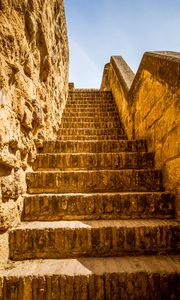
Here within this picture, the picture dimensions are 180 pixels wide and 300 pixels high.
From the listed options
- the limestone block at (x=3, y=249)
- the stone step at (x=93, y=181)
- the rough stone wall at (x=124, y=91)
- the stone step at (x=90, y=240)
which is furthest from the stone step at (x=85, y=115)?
the limestone block at (x=3, y=249)

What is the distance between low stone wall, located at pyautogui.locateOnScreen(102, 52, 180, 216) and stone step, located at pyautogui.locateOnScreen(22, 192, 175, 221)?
0.49 feet

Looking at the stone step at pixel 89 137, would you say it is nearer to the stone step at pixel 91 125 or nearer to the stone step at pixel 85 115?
the stone step at pixel 91 125

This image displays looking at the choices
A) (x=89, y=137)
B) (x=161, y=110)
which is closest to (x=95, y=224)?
(x=161, y=110)

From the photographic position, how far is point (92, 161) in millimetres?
2129

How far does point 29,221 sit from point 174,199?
3.99 feet

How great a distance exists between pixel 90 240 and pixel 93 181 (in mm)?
599

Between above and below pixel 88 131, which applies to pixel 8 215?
below

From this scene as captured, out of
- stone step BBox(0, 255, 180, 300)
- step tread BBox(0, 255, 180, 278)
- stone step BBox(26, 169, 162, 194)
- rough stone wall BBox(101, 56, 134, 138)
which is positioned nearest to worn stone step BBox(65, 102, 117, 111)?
A: rough stone wall BBox(101, 56, 134, 138)

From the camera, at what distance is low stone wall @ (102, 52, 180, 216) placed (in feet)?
5.51

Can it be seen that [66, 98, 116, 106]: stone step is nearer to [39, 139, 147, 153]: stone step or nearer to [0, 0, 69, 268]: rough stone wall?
[39, 139, 147, 153]: stone step

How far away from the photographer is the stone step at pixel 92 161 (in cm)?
210

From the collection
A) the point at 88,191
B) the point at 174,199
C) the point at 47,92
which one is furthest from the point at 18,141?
the point at 174,199

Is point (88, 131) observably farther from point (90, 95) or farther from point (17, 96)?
point (90, 95)

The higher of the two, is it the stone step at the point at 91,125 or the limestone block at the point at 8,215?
the stone step at the point at 91,125
